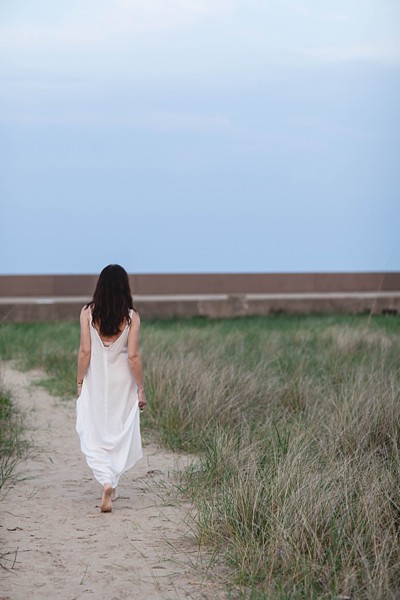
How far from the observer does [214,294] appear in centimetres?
2316

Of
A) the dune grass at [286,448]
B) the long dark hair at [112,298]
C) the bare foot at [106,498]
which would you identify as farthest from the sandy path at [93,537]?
the long dark hair at [112,298]

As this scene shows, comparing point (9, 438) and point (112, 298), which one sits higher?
point (112, 298)

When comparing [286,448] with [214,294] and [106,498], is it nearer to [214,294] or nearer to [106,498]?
[106,498]

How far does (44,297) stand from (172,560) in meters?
18.0

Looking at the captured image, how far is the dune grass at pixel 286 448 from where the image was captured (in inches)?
172

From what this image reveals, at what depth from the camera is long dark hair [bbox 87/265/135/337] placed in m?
5.83

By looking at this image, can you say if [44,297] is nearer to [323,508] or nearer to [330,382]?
[330,382]

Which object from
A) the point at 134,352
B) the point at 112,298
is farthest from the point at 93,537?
the point at 112,298

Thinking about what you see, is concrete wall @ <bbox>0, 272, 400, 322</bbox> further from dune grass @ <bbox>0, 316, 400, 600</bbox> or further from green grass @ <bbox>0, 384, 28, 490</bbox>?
green grass @ <bbox>0, 384, 28, 490</bbox>

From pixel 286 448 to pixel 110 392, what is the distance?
1.12 m

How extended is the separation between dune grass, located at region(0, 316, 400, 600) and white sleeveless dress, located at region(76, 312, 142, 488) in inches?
17.7

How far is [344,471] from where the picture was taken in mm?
5184

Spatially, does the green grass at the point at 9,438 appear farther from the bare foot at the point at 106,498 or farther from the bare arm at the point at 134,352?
the bare arm at the point at 134,352

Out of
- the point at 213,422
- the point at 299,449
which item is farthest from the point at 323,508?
the point at 213,422
